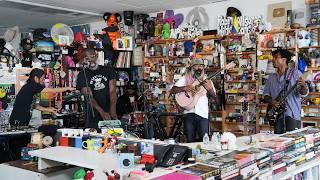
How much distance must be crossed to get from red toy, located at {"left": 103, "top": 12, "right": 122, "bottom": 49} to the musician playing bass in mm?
4178

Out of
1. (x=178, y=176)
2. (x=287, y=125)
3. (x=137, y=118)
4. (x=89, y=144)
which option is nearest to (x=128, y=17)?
(x=137, y=118)

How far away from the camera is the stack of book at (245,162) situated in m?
2.36

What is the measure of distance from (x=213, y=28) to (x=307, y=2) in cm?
186

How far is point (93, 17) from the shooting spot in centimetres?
906

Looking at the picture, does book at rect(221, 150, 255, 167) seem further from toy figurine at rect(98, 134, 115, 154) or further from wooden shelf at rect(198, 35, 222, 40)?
wooden shelf at rect(198, 35, 222, 40)

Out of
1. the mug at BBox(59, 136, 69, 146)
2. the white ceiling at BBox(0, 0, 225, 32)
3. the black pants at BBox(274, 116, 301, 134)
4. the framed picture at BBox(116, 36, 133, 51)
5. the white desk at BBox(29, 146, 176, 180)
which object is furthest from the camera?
the framed picture at BBox(116, 36, 133, 51)

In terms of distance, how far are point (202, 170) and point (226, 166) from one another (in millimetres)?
175

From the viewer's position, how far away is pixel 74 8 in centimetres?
796

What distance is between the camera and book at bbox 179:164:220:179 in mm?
2065

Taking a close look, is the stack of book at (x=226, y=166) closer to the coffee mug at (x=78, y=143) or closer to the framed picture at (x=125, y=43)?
the coffee mug at (x=78, y=143)

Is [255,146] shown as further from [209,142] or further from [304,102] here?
[304,102]

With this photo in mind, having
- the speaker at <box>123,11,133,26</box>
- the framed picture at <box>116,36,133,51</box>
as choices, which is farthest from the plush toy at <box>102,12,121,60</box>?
the speaker at <box>123,11,133,26</box>

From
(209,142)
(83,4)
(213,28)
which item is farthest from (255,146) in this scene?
(83,4)

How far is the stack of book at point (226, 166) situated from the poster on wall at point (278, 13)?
4.55 meters
